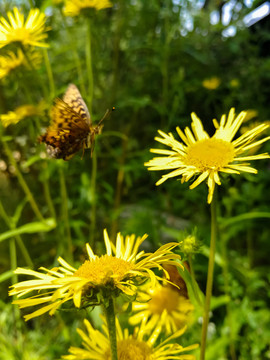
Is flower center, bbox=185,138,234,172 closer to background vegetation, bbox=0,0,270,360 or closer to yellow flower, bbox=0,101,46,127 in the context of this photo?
background vegetation, bbox=0,0,270,360

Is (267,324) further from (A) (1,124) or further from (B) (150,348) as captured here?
(A) (1,124)

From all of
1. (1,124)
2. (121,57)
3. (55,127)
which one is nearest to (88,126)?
(55,127)

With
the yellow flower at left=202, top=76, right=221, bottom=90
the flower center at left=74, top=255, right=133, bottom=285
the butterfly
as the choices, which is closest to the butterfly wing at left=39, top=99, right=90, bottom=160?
the butterfly

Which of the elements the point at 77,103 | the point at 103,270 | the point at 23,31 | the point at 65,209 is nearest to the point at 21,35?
the point at 23,31

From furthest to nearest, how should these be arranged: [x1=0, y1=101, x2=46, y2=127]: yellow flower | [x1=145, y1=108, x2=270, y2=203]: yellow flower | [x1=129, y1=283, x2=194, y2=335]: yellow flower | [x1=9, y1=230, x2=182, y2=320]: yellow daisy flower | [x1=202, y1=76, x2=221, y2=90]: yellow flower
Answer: [x1=202, y1=76, x2=221, y2=90]: yellow flower → [x1=0, y1=101, x2=46, y2=127]: yellow flower → [x1=129, y1=283, x2=194, y2=335]: yellow flower → [x1=145, y1=108, x2=270, y2=203]: yellow flower → [x1=9, y1=230, x2=182, y2=320]: yellow daisy flower

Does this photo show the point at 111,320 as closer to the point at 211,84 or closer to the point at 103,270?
the point at 103,270
